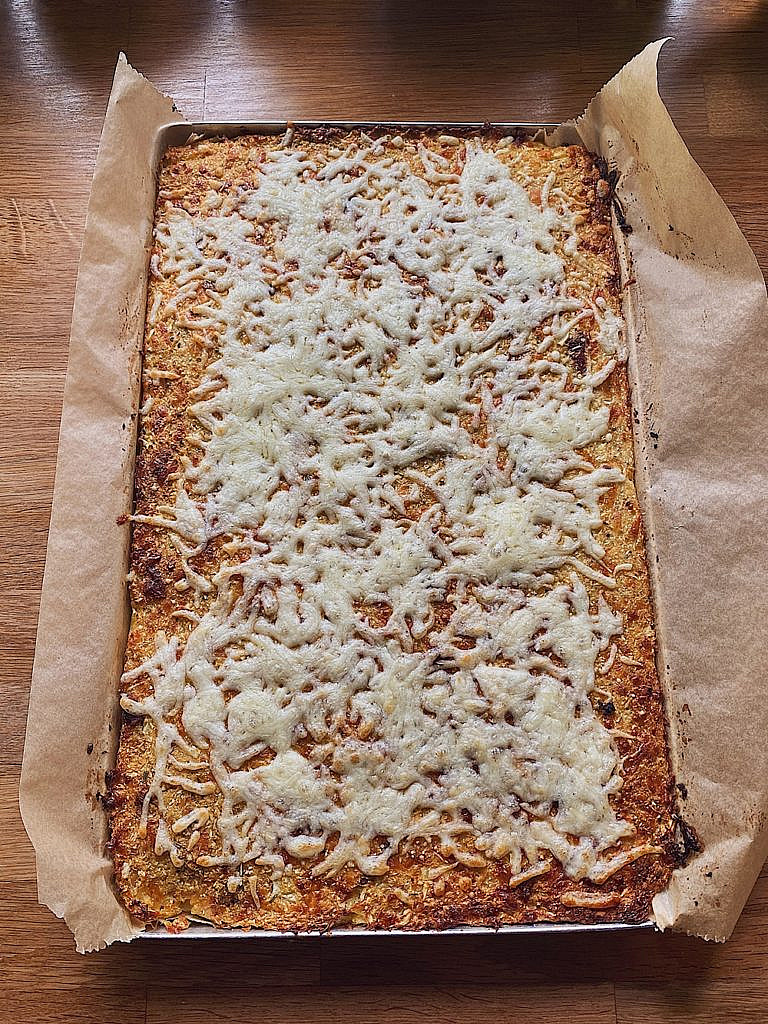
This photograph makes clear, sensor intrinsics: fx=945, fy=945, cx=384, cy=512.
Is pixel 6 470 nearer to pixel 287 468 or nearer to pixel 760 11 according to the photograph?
pixel 287 468

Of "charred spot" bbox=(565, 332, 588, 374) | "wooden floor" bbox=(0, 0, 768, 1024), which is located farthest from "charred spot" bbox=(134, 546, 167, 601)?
"charred spot" bbox=(565, 332, 588, 374)

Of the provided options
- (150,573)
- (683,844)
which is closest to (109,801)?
(150,573)

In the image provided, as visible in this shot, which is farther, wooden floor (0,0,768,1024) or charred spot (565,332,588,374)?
charred spot (565,332,588,374)

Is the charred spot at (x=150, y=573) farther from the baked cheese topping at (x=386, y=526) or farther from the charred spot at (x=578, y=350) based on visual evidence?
the charred spot at (x=578, y=350)

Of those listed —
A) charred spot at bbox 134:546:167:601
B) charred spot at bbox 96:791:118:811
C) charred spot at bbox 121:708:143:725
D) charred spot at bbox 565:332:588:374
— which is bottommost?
charred spot at bbox 96:791:118:811

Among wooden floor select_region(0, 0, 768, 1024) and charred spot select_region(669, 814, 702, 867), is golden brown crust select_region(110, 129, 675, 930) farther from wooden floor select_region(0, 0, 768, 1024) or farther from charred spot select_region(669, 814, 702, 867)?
wooden floor select_region(0, 0, 768, 1024)

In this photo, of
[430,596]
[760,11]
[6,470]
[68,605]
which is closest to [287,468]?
[430,596]
